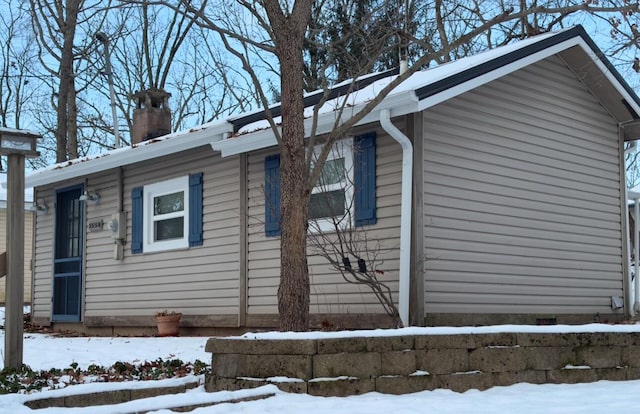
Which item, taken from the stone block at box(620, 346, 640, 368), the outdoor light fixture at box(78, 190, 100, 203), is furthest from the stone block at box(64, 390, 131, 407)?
the outdoor light fixture at box(78, 190, 100, 203)

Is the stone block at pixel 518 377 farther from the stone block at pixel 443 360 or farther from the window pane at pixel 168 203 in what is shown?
the window pane at pixel 168 203

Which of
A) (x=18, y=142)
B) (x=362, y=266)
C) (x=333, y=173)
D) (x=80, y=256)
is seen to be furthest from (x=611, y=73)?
(x=80, y=256)


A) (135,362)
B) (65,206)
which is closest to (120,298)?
(65,206)

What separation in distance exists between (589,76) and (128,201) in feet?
21.2

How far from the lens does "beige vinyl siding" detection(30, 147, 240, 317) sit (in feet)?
31.0

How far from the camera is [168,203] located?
10492 millimetres

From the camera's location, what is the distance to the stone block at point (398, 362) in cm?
472

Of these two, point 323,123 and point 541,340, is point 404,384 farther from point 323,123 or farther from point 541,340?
point 323,123

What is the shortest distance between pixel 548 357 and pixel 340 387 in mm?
1598

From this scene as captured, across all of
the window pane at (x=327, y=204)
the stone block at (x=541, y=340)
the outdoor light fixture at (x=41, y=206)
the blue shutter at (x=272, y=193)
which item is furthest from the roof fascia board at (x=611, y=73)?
the outdoor light fixture at (x=41, y=206)

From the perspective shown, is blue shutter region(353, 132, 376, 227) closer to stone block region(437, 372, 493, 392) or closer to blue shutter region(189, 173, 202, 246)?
blue shutter region(189, 173, 202, 246)

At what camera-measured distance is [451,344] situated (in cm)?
494

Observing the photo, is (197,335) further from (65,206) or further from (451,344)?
(451,344)

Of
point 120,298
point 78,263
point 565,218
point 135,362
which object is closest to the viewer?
point 135,362
